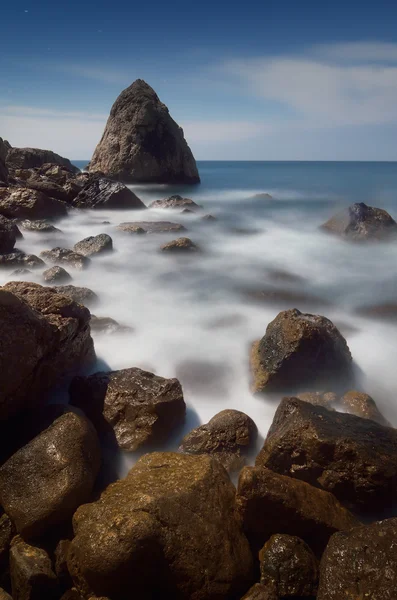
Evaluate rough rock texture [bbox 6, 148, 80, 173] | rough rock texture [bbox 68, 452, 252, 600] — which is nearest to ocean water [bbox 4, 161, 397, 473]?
rough rock texture [bbox 68, 452, 252, 600]

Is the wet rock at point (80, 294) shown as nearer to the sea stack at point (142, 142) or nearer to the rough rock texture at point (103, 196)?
the rough rock texture at point (103, 196)

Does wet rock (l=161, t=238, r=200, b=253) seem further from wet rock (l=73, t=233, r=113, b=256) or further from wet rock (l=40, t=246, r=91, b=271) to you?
wet rock (l=40, t=246, r=91, b=271)

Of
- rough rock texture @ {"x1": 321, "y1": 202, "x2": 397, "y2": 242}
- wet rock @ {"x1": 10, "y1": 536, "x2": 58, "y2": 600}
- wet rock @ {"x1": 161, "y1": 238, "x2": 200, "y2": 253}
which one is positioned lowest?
wet rock @ {"x1": 10, "y1": 536, "x2": 58, "y2": 600}

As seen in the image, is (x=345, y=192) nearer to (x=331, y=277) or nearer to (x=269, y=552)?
(x=331, y=277)

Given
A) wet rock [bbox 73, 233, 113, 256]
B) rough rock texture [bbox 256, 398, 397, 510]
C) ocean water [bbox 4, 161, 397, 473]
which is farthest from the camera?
wet rock [bbox 73, 233, 113, 256]

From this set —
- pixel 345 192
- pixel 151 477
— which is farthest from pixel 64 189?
pixel 345 192

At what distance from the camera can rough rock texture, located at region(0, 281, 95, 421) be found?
4535 mm

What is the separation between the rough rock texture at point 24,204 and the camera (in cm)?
1547

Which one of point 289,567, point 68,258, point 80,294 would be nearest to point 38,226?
point 68,258

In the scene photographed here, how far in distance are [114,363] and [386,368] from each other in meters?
4.24

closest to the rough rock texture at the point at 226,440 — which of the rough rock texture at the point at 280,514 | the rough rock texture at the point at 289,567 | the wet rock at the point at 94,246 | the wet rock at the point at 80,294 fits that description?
the rough rock texture at the point at 280,514

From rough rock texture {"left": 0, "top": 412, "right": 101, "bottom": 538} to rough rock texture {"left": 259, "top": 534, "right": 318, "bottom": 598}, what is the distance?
1.66 meters

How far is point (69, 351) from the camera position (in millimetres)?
5758

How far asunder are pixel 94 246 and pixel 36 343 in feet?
26.9
